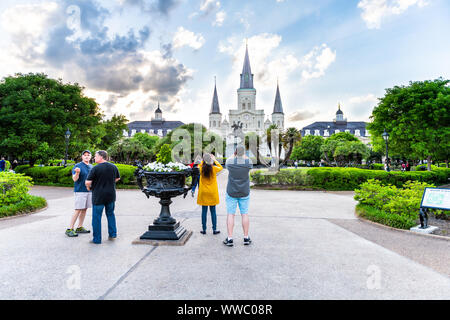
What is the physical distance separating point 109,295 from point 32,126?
71.0 feet

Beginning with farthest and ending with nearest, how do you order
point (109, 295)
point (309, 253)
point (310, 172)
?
point (310, 172) < point (309, 253) < point (109, 295)

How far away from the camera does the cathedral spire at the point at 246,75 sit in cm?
10200

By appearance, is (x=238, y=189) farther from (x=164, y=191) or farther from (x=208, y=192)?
(x=164, y=191)

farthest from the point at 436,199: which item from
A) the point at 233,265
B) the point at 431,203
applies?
the point at 233,265

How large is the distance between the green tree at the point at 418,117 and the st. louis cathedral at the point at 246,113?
7686 centimetres

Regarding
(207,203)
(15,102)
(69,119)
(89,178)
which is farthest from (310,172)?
(15,102)

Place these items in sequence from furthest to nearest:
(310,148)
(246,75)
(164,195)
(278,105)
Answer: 1. (278,105)
2. (246,75)
3. (310,148)
4. (164,195)

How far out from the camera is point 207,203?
5805mm

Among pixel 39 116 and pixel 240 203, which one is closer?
pixel 240 203

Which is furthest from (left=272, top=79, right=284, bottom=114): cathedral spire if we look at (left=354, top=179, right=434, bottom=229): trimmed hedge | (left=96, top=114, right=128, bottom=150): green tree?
(left=354, top=179, right=434, bottom=229): trimmed hedge

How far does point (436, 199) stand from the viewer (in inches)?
253

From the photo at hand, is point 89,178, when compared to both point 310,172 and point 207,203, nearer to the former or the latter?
point 207,203

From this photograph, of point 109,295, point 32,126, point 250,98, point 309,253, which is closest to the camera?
point 109,295

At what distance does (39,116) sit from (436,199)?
24.9 metres
